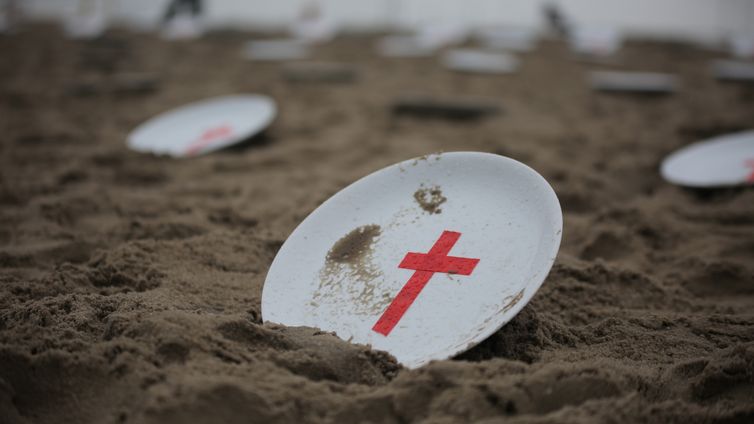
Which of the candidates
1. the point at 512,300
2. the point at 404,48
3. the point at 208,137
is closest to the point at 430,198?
the point at 512,300

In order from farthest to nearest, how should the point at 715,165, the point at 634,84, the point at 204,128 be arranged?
1. the point at 634,84
2. the point at 204,128
3. the point at 715,165

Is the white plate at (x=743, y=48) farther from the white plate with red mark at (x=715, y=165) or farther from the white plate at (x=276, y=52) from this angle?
the white plate with red mark at (x=715, y=165)

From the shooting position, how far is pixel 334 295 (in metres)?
1.34

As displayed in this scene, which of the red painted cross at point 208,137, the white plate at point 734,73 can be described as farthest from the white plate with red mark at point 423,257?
the white plate at point 734,73

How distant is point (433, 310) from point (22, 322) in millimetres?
824

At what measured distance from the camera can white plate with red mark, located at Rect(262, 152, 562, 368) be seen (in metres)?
1.19

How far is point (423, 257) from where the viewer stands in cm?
133

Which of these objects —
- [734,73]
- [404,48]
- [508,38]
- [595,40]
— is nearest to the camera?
[734,73]

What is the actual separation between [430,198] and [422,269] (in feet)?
0.72

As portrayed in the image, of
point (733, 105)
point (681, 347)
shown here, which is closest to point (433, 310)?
point (681, 347)

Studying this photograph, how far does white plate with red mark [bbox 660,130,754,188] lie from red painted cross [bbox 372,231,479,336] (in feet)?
4.70

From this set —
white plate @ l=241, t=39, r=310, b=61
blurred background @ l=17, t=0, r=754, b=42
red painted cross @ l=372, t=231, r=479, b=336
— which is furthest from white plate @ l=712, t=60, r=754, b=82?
red painted cross @ l=372, t=231, r=479, b=336

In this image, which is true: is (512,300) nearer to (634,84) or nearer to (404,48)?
(634,84)

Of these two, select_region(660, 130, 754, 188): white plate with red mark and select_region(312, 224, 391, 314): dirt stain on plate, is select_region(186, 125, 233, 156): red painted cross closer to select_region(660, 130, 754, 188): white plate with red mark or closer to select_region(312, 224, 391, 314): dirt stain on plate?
select_region(312, 224, 391, 314): dirt stain on plate
